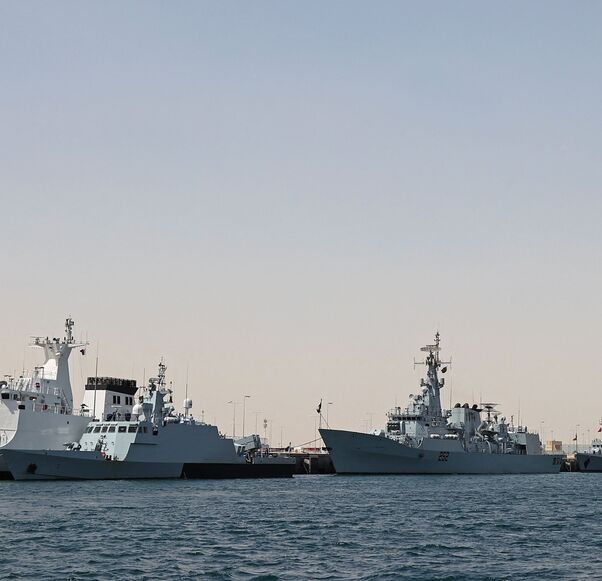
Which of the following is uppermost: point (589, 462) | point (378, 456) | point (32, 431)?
point (32, 431)

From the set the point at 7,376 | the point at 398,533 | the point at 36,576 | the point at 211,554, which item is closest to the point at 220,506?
the point at 398,533

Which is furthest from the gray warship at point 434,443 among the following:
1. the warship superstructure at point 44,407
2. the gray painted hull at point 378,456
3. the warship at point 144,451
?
the warship superstructure at point 44,407

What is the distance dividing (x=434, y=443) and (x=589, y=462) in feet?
160

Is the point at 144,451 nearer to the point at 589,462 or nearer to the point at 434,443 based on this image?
the point at 434,443

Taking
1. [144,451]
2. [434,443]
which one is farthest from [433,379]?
[144,451]

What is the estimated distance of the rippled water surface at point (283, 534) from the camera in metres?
30.3

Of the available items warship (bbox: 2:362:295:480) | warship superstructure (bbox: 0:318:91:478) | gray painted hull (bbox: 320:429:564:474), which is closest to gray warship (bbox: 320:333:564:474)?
gray painted hull (bbox: 320:429:564:474)

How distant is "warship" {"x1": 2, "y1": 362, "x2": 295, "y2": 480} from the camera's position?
6425cm

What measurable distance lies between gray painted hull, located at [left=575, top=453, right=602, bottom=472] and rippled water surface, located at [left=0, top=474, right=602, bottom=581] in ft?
246

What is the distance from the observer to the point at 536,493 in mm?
68250

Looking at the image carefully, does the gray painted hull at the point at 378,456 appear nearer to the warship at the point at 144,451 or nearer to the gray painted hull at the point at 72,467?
the warship at the point at 144,451

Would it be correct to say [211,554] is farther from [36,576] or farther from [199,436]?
[199,436]

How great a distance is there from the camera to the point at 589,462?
441ft

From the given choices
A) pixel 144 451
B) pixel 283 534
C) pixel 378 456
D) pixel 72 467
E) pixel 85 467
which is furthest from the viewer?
pixel 378 456
